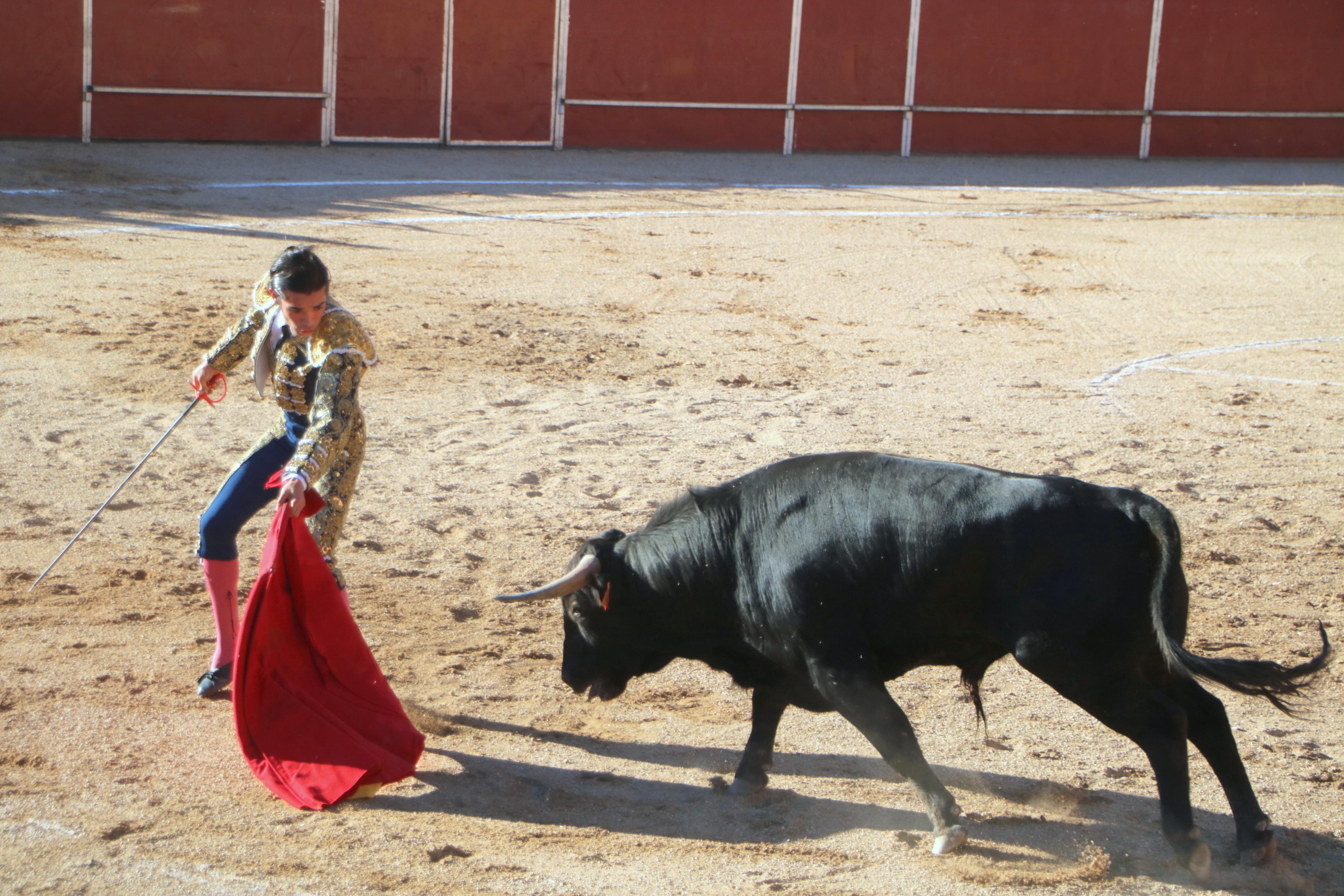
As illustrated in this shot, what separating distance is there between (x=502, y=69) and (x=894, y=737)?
561 inches

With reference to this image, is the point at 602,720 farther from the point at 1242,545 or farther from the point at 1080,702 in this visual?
the point at 1242,545

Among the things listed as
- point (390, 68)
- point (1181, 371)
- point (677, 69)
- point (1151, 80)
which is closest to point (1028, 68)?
point (1151, 80)

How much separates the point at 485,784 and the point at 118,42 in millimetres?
13136

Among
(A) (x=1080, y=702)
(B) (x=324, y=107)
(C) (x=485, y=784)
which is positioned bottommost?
(C) (x=485, y=784)

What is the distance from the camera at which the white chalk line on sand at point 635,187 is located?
12117 millimetres

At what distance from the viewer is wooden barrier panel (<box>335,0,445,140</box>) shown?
15.5m

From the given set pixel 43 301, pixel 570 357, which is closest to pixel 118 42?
pixel 43 301

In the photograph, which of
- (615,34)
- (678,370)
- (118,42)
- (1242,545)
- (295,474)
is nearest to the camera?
(295,474)

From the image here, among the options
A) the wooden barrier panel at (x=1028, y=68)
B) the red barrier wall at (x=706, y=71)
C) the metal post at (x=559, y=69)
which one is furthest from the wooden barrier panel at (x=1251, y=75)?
the metal post at (x=559, y=69)

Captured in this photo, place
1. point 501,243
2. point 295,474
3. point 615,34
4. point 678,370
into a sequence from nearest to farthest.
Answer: point 295,474 < point 678,370 < point 501,243 < point 615,34

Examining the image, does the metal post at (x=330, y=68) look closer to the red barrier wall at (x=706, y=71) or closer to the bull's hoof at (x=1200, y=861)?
the red barrier wall at (x=706, y=71)

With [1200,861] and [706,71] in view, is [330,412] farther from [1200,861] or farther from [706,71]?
[706,71]

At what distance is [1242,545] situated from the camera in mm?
5434

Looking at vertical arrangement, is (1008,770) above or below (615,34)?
below
